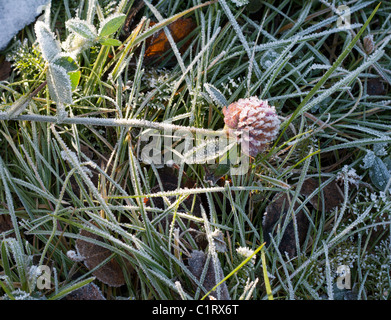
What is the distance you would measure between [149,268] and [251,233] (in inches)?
15.4

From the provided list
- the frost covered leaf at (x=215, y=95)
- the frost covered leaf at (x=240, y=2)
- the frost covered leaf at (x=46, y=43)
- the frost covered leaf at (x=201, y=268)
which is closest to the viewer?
the frost covered leaf at (x=46, y=43)

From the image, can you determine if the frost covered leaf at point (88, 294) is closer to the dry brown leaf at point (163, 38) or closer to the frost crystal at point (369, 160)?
the dry brown leaf at point (163, 38)

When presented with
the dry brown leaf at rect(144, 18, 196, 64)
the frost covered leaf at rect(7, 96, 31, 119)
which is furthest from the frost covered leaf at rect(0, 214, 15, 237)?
the dry brown leaf at rect(144, 18, 196, 64)

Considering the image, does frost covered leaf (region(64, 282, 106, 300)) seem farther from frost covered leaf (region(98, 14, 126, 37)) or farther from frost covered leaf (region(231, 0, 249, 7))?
frost covered leaf (region(231, 0, 249, 7))

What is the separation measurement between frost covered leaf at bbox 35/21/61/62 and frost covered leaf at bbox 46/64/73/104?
3cm

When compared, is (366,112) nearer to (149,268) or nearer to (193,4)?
(193,4)

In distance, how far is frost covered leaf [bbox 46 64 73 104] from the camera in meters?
1.03

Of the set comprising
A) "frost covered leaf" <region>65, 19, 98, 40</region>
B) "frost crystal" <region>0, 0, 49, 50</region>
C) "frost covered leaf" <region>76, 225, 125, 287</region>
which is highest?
"frost crystal" <region>0, 0, 49, 50</region>

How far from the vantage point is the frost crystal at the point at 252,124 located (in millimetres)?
1122

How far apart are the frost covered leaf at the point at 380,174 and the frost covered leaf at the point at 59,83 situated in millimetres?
1099

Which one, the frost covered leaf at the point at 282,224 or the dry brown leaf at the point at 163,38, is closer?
the frost covered leaf at the point at 282,224

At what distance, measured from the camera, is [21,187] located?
131 cm

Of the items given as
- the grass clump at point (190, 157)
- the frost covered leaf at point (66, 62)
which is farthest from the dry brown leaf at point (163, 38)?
the frost covered leaf at point (66, 62)

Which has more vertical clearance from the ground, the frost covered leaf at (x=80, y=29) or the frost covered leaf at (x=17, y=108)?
the frost covered leaf at (x=80, y=29)
